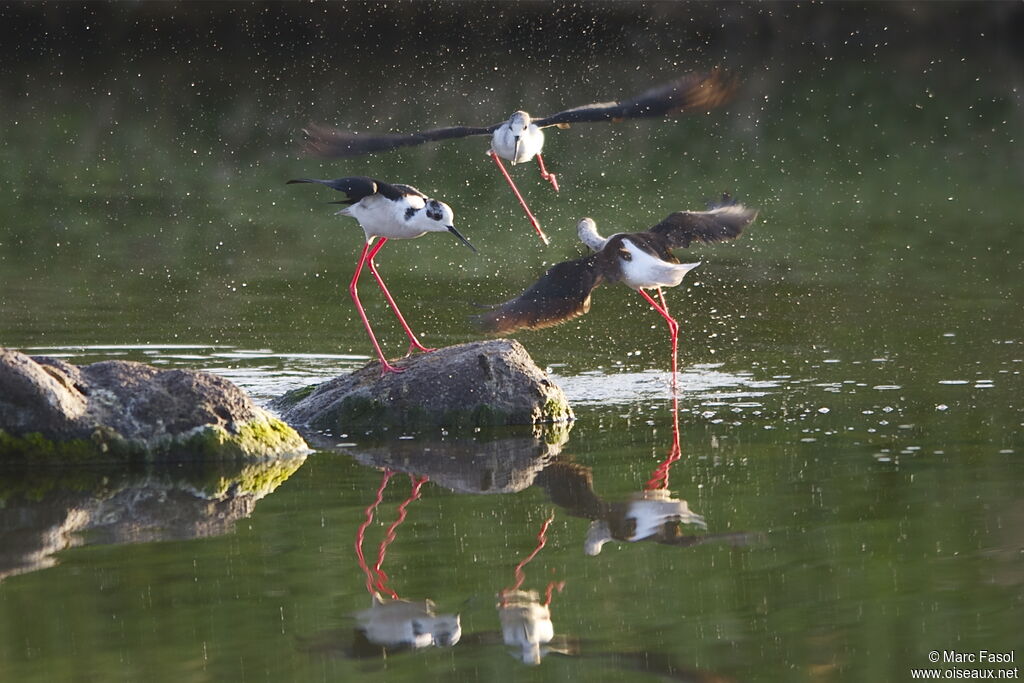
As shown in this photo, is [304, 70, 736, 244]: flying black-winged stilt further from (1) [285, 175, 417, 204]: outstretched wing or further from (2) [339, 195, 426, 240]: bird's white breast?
(1) [285, 175, 417, 204]: outstretched wing

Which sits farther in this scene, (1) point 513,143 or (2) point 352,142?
(1) point 513,143

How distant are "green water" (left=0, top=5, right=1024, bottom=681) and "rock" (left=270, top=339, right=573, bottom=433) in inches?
8.0

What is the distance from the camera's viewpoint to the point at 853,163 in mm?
20391

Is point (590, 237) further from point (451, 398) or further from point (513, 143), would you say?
point (451, 398)

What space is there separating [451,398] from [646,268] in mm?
1327

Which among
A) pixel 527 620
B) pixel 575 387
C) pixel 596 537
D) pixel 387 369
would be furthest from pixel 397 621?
pixel 575 387

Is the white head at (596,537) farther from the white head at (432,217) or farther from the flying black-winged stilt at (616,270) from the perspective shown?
the white head at (432,217)

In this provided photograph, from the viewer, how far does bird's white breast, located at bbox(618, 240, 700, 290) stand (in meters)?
8.91

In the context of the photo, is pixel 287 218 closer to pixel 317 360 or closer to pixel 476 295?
pixel 476 295

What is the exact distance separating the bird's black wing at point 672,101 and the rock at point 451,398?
1750mm

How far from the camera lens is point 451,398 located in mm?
8422

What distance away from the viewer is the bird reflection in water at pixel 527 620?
5.16 meters

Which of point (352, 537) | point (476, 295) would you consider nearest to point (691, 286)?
point (476, 295)

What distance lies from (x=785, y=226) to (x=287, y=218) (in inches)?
194
